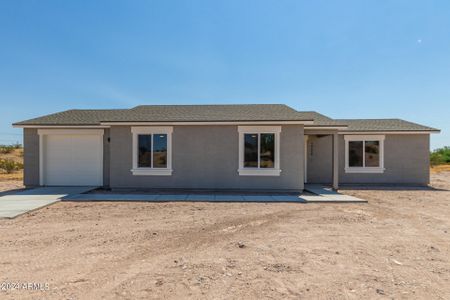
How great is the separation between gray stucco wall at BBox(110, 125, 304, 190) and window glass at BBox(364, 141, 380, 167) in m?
5.39

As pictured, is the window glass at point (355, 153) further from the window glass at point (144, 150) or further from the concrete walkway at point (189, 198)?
the window glass at point (144, 150)

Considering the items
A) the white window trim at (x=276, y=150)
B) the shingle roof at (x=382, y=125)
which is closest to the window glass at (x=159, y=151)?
the white window trim at (x=276, y=150)

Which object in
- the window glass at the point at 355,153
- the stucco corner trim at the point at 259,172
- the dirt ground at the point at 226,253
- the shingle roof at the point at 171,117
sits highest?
the shingle roof at the point at 171,117

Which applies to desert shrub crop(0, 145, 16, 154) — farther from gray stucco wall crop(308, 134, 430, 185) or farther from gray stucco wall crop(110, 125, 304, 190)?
A: gray stucco wall crop(308, 134, 430, 185)

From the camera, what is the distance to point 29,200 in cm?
863

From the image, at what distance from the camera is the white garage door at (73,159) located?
12086mm

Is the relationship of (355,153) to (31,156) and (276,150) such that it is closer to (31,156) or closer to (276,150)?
(276,150)

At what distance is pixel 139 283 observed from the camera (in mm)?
3375

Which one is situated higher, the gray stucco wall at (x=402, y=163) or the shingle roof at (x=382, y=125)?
the shingle roof at (x=382, y=125)

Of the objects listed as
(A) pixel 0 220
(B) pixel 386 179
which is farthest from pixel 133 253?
(B) pixel 386 179

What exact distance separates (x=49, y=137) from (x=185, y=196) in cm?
793

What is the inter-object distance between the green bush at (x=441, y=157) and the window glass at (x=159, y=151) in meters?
33.2

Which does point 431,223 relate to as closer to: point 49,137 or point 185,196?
point 185,196

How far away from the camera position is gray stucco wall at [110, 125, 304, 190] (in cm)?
1066
